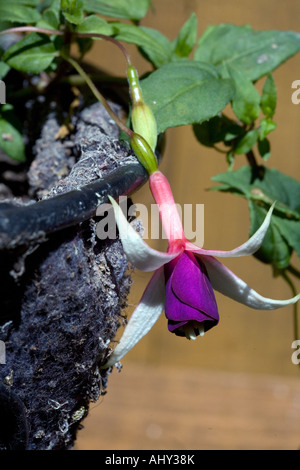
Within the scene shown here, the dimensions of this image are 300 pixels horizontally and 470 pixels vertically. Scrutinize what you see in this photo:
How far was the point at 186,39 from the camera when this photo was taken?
58 cm

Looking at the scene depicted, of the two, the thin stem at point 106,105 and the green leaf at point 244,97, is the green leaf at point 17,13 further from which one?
the green leaf at point 244,97

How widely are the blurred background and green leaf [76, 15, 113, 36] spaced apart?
456 millimetres

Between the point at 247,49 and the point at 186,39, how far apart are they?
0.22 ft

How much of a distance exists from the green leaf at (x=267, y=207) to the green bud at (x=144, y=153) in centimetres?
21

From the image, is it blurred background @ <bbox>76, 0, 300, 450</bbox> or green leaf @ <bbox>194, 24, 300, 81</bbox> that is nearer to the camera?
green leaf @ <bbox>194, 24, 300, 81</bbox>

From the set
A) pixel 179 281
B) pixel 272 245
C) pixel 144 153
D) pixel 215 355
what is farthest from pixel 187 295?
pixel 215 355

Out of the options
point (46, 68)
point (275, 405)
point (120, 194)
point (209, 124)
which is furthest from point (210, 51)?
point (275, 405)

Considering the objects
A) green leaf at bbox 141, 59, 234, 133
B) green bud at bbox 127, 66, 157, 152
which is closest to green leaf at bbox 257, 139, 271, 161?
green leaf at bbox 141, 59, 234, 133

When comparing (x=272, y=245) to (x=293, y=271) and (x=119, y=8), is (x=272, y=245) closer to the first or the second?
(x=293, y=271)

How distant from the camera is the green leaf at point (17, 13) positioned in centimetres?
52

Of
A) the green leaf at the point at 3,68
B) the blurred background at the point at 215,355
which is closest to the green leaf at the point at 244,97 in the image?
the green leaf at the point at 3,68

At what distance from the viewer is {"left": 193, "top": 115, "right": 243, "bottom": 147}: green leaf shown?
0.58 m

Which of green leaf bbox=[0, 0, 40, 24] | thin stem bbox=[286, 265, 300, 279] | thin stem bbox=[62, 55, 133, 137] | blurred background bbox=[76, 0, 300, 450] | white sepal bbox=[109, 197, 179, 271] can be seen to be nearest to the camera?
white sepal bbox=[109, 197, 179, 271]

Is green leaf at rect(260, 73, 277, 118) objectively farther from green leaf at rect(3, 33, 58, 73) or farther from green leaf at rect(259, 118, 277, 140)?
green leaf at rect(3, 33, 58, 73)
